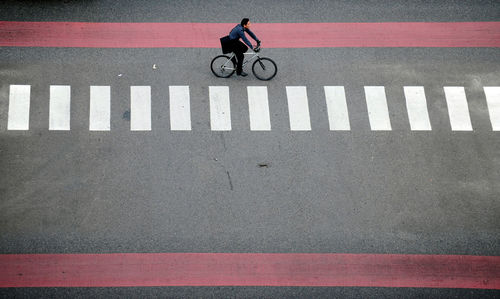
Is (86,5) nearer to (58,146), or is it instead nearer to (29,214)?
(58,146)

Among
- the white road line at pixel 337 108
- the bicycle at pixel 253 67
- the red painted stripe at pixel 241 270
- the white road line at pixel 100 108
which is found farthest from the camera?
the bicycle at pixel 253 67

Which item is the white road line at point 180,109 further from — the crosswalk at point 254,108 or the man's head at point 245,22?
the man's head at point 245,22

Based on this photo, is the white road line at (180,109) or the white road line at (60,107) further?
the white road line at (180,109)

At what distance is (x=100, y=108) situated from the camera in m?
11.8

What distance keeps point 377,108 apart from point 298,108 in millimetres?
2112

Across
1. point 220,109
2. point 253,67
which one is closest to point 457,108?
point 253,67

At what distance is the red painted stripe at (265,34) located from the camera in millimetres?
12570

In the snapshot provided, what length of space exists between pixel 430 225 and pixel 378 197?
135cm

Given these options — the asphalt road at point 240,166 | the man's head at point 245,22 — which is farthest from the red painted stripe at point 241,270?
the man's head at point 245,22

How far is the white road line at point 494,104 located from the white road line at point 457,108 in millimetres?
620

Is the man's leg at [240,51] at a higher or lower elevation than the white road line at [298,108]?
higher

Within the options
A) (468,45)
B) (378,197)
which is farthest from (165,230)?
(468,45)

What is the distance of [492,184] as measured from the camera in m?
11.4

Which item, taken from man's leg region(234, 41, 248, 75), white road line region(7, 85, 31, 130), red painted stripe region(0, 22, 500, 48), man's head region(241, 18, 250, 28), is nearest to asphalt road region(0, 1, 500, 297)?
white road line region(7, 85, 31, 130)
